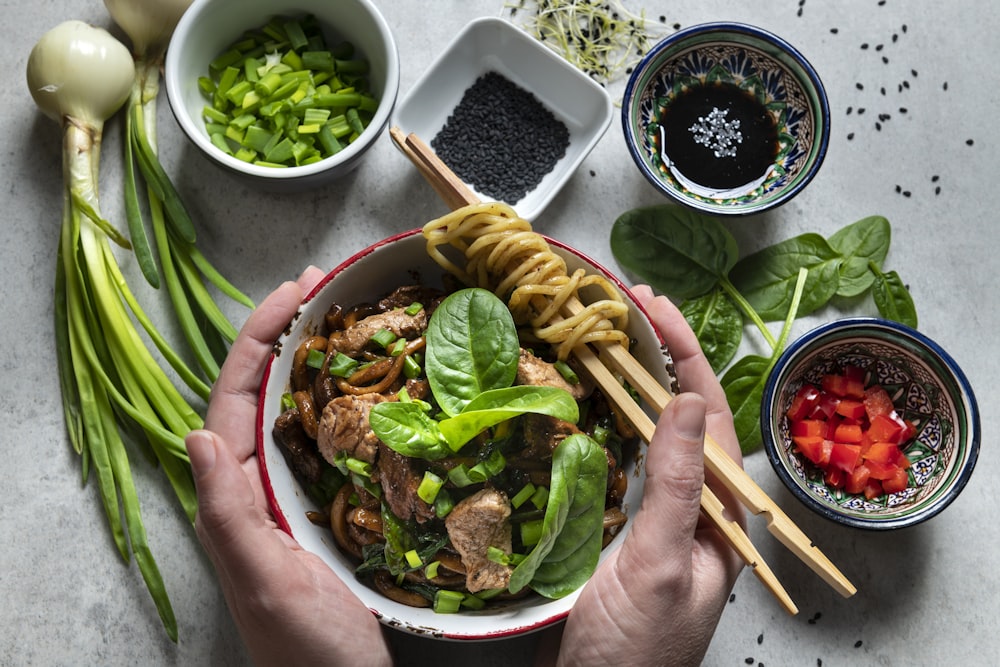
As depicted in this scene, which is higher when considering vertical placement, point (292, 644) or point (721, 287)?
point (721, 287)

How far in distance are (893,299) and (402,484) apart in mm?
1941

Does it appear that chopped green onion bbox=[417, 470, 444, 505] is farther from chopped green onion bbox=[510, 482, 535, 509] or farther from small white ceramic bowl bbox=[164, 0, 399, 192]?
small white ceramic bowl bbox=[164, 0, 399, 192]

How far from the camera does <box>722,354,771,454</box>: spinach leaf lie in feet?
9.85

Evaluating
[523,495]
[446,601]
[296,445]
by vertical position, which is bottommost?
[446,601]

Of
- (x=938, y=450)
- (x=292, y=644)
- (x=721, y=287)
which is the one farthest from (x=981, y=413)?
(x=292, y=644)

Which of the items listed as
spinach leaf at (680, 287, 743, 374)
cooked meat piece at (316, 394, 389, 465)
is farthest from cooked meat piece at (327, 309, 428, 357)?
spinach leaf at (680, 287, 743, 374)

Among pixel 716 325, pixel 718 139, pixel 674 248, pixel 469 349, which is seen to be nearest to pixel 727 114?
pixel 718 139

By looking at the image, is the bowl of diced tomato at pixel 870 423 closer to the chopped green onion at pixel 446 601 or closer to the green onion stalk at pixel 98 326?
the chopped green onion at pixel 446 601

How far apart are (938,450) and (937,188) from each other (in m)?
1.03

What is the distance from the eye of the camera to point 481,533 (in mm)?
2248

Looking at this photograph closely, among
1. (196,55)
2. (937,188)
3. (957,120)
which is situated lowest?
(196,55)

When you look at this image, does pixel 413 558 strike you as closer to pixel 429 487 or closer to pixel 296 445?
pixel 429 487

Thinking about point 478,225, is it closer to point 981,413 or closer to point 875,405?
point 875,405

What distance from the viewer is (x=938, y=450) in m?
2.89
